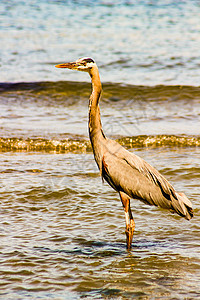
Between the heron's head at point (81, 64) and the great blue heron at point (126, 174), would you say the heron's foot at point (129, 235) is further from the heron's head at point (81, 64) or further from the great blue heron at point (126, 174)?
the heron's head at point (81, 64)

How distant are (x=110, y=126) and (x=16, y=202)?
3873 mm

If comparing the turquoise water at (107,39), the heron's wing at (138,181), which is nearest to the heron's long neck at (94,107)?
the heron's wing at (138,181)

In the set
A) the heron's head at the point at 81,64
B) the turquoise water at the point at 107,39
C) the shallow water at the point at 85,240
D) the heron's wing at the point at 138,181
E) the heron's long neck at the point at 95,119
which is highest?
the turquoise water at the point at 107,39

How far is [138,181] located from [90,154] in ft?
11.0

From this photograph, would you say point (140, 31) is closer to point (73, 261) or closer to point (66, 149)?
point (66, 149)

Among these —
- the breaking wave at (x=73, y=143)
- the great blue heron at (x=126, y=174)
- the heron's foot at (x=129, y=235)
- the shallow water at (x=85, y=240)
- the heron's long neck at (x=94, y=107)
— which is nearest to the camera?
the shallow water at (x=85, y=240)

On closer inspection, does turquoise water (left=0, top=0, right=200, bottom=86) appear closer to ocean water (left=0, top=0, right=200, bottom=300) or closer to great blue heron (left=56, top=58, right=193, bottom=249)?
ocean water (left=0, top=0, right=200, bottom=300)

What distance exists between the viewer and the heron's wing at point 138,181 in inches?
207

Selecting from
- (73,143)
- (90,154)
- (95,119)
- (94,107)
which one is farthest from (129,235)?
(73,143)

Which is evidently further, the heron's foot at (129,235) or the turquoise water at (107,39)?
the turquoise water at (107,39)

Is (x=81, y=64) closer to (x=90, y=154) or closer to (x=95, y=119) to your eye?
(x=95, y=119)

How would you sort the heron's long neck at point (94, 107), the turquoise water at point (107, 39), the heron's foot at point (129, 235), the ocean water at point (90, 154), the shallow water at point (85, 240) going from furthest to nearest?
the turquoise water at point (107, 39) < the heron's long neck at point (94, 107) < the heron's foot at point (129, 235) < the ocean water at point (90, 154) < the shallow water at point (85, 240)

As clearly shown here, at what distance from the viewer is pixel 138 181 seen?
17.6 ft

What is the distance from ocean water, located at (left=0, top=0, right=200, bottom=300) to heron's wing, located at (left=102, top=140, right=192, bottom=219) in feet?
1.39
